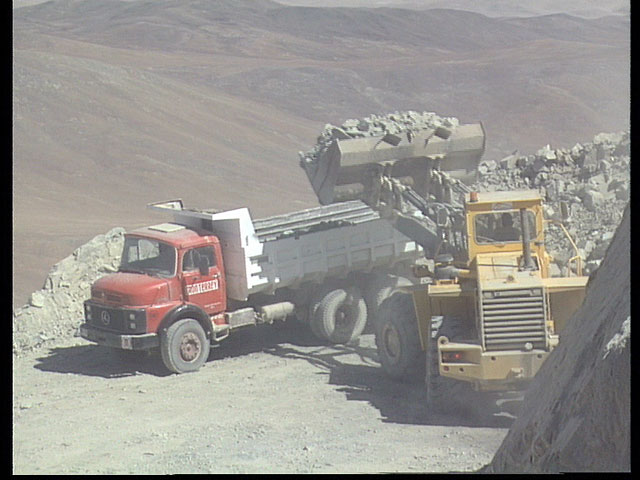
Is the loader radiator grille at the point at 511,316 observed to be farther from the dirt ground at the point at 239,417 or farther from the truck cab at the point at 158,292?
the truck cab at the point at 158,292

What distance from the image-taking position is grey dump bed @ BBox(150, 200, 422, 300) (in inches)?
609

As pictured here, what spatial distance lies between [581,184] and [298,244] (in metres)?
6.45

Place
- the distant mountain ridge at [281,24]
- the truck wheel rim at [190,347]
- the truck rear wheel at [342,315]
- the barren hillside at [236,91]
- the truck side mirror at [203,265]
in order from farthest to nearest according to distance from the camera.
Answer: the distant mountain ridge at [281,24]
the barren hillside at [236,91]
the truck rear wheel at [342,315]
the truck side mirror at [203,265]
the truck wheel rim at [190,347]

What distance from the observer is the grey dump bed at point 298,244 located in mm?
15469

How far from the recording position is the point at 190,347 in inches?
600

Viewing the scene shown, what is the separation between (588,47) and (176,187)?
28.9 m

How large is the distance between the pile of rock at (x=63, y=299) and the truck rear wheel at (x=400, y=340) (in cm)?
651

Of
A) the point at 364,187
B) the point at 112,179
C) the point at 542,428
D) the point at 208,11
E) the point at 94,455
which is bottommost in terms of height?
the point at 94,455

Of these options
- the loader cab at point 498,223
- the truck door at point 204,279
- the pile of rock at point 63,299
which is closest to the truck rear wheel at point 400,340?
the loader cab at point 498,223

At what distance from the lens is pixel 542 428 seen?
7.63m

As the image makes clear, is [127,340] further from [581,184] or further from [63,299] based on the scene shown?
[581,184]
